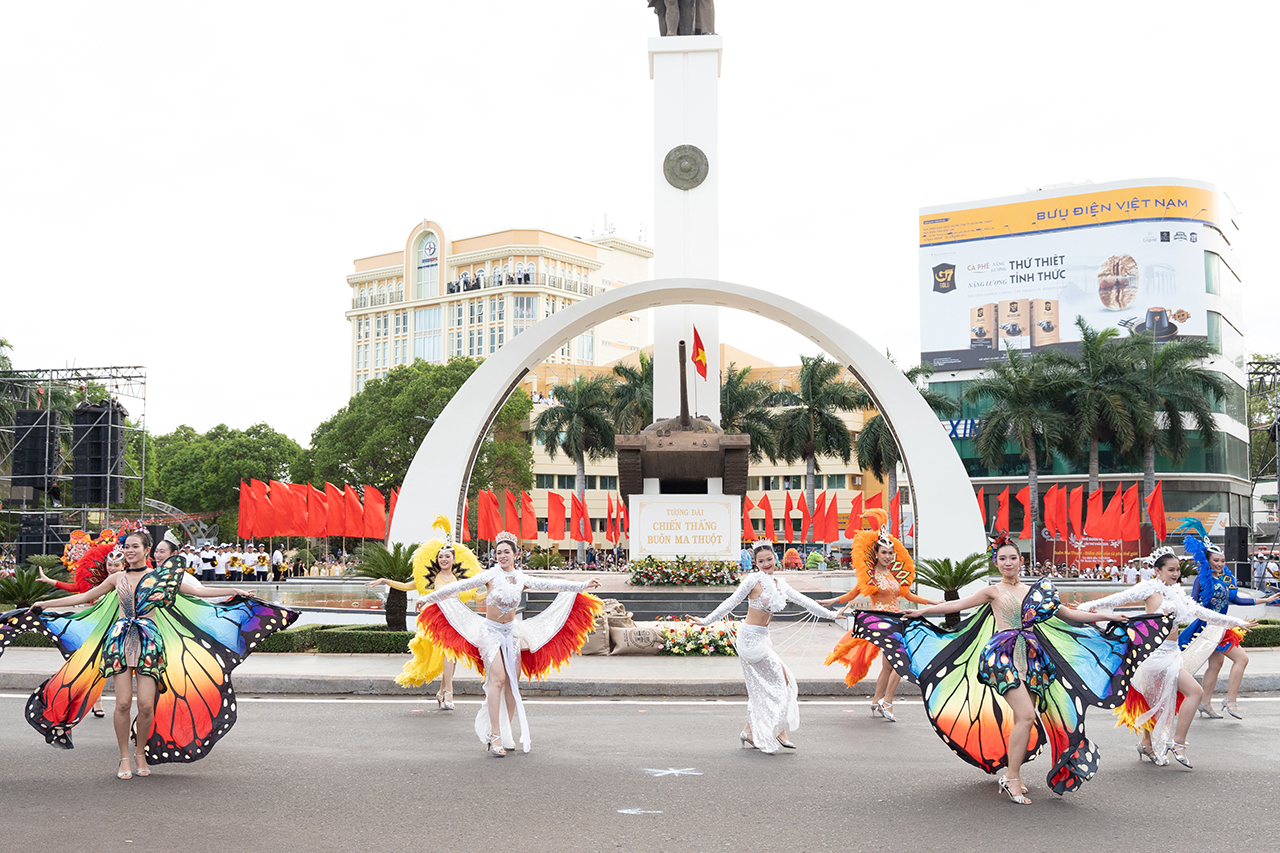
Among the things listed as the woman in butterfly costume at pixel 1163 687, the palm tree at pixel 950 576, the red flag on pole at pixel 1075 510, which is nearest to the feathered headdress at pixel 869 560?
the woman in butterfly costume at pixel 1163 687

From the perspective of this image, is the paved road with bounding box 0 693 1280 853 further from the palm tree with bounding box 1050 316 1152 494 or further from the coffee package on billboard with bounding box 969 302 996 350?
the coffee package on billboard with bounding box 969 302 996 350

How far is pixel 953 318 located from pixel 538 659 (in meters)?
60.7

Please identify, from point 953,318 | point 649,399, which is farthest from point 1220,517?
point 649,399

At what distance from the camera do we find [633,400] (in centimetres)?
5356

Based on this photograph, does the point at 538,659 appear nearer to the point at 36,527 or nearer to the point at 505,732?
the point at 505,732

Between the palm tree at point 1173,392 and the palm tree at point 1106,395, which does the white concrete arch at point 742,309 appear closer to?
the palm tree at point 1106,395

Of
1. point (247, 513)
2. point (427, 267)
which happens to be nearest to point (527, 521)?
point (247, 513)

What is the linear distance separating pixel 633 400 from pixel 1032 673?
153ft

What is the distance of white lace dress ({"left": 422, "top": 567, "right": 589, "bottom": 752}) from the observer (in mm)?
8414

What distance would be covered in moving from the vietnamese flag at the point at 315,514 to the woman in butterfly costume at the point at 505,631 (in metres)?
26.2

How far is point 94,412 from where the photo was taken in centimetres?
3156

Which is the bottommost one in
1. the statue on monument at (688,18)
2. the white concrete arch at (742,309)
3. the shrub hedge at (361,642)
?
the shrub hedge at (361,642)

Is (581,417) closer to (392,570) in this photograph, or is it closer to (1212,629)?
(392,570)

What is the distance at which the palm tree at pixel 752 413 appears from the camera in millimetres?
53625
